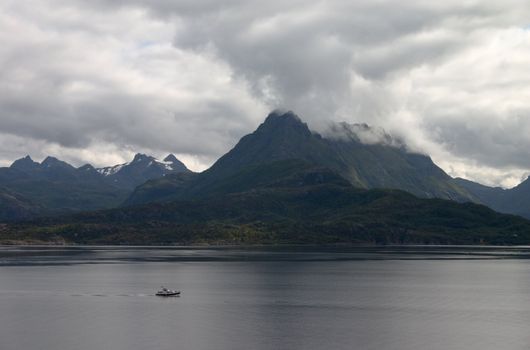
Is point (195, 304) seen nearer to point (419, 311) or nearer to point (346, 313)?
point (346, 313)

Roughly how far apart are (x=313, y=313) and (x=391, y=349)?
45.9m

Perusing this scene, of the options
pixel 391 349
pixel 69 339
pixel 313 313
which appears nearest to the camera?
pixel 391 349

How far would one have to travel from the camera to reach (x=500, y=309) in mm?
180250

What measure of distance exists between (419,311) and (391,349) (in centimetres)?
5226

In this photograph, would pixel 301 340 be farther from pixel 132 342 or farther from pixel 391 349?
pixel 132 342

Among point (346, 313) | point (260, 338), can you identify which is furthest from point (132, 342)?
point (346, 313)

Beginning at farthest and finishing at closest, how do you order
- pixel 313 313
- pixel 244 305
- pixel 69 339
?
pixel 244 305, pixel 313 313, pixel 69 339

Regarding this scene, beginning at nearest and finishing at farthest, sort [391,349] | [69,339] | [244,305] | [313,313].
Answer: [391,349] < [69,339] < [313,313] < [244,305]

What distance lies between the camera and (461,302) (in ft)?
647

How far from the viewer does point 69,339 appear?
13488 cm

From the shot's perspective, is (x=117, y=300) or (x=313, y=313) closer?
(x=313, y=313)

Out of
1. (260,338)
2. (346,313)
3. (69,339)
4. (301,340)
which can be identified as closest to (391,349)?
(301,340)

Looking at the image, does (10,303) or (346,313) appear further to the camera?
(10,303)

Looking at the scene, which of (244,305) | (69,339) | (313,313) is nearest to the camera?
(69,339)
